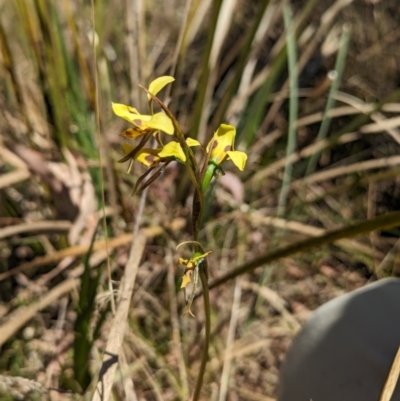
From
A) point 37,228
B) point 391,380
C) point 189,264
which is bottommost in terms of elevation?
point 391,380

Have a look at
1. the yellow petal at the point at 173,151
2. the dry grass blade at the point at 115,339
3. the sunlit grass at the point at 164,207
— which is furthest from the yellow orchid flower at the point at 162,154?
the sunlit grass at the point at 164,207

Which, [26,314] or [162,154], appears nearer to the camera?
[162,154]

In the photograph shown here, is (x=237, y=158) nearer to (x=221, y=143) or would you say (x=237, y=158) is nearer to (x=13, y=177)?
(x=221, y=143)

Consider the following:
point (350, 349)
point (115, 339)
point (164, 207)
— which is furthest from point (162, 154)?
point (164, 207)

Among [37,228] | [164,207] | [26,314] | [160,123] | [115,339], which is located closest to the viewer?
[160,123]

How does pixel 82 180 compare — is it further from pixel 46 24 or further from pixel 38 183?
pixel 46 24

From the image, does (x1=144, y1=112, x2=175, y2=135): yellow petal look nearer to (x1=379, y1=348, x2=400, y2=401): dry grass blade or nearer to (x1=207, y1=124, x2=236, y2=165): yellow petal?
(x1=207, y1=124, x2=236, y2=165): yellow petal

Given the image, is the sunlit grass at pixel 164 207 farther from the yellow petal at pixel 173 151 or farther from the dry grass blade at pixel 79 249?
the yellow petal at pixel 173 151

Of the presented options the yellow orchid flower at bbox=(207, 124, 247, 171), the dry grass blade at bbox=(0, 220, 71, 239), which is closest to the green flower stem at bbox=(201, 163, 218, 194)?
the yellow orchid flower at bbox=(207, 124, 247, 171)
